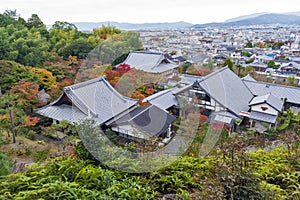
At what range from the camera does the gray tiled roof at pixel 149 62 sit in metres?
16.6

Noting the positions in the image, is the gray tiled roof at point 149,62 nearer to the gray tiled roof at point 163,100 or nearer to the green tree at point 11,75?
the gray tiled roof at point 163,100

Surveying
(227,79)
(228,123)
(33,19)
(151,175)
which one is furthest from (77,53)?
(151,175)

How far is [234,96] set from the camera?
1180 cm

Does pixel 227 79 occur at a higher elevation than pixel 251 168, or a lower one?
lower

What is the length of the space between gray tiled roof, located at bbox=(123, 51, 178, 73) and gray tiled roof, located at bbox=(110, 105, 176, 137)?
7222 mm

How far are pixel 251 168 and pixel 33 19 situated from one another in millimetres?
24673

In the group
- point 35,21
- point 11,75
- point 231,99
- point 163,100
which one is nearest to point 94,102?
point 163,100

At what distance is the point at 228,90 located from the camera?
39.7 feet

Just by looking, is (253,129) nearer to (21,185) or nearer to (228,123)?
(228,123)

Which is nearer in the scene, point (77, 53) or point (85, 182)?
point (85, 182)

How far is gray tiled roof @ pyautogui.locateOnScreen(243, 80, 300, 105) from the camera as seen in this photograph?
12353 mm

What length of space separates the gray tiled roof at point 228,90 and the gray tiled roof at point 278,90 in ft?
2.28

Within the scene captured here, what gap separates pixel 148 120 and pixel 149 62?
30.6 ft

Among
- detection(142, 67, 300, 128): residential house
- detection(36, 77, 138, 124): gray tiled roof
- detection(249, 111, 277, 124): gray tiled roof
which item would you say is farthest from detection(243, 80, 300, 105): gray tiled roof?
detection(36, 77, 138, 124): gray tiled roof
